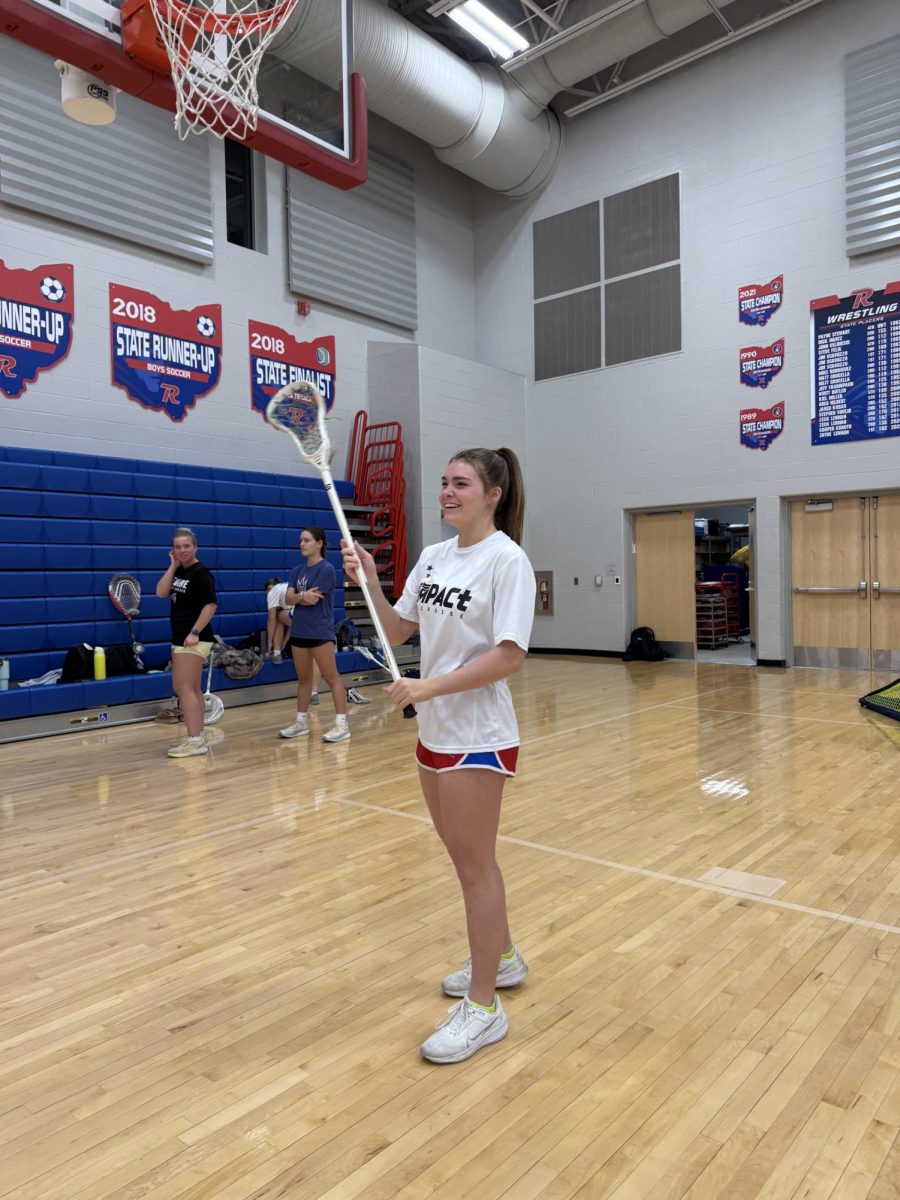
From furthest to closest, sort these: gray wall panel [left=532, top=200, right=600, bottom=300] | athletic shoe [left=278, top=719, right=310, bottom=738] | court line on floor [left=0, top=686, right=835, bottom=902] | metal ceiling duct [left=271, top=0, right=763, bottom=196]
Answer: gray wall panel [left=532, top=200, right=600, bottom=300]
metal ceiling duct [left=271, top=0, right=763, bottom=196]
athletic shoe [left=278, top=719, right=310, bottom=738]
court line on floor [left=0, top=686, right=835, bottom=902]

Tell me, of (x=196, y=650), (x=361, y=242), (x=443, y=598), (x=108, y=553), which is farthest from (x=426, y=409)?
(x=443, y=598)

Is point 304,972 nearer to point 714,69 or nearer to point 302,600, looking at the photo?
point 302,600

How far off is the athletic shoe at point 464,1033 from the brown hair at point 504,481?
1.30 metres

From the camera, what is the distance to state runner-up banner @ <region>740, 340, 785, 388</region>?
35.4 feet

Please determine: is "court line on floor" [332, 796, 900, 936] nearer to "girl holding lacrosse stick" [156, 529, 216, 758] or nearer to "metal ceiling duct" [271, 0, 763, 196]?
"girl holding lacrosse stick" [156, 529, 216, 758]

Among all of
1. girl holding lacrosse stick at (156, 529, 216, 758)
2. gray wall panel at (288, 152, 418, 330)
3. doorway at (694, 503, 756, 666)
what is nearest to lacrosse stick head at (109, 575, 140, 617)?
girl holding lacrosse stick at (156, 529, 216, 758)

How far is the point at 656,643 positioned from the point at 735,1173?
10.8 metres

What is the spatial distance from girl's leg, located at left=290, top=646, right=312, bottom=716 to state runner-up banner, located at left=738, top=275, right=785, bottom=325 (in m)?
7.96

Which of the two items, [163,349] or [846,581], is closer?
[163,349]

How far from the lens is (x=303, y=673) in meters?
6.55

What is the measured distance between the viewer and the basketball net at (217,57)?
476 centimetres

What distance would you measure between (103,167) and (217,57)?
14.3 feet

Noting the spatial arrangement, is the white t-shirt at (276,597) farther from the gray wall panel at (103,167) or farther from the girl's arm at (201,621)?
the gray wall panel at (103,167)

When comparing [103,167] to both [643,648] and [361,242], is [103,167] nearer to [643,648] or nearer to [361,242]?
[361,242]
